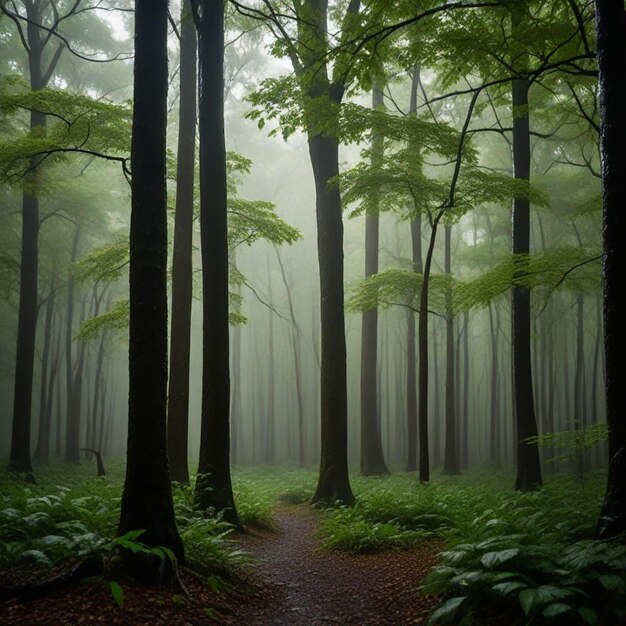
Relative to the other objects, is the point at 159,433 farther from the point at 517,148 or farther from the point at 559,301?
the point at 559,301

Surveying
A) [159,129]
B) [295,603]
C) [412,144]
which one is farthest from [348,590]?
[412,144]

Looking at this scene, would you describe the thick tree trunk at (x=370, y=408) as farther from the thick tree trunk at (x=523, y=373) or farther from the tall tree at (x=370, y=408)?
the thick tree trunk at (x=523, y=373)

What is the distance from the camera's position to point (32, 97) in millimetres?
9070

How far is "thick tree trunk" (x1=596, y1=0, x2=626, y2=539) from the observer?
4.31 metres

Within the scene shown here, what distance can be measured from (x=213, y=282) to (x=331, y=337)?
→ 3.21 metres

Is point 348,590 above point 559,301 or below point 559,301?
below

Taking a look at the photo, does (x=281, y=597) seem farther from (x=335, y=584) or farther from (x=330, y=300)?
(x=330, y=300)

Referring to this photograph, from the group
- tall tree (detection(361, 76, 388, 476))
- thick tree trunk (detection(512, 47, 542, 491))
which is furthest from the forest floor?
tall tree (detection(361, 76, 388, 476))

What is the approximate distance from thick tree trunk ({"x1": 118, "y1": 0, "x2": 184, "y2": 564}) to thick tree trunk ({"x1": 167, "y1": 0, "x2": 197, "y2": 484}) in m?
4.99

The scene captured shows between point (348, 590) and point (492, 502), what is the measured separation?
4.18 meters

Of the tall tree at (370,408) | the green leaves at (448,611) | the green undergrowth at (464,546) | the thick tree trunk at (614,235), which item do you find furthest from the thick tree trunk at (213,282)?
the tall tree at (370,408)

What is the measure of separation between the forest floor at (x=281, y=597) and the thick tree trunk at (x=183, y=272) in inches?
109

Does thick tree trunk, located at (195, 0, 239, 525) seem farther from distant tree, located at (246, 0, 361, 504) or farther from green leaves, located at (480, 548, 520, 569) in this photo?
green leaves, located at (480, 548, 520, 569)

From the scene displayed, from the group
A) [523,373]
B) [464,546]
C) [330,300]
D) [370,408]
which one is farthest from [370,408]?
[464,546]
